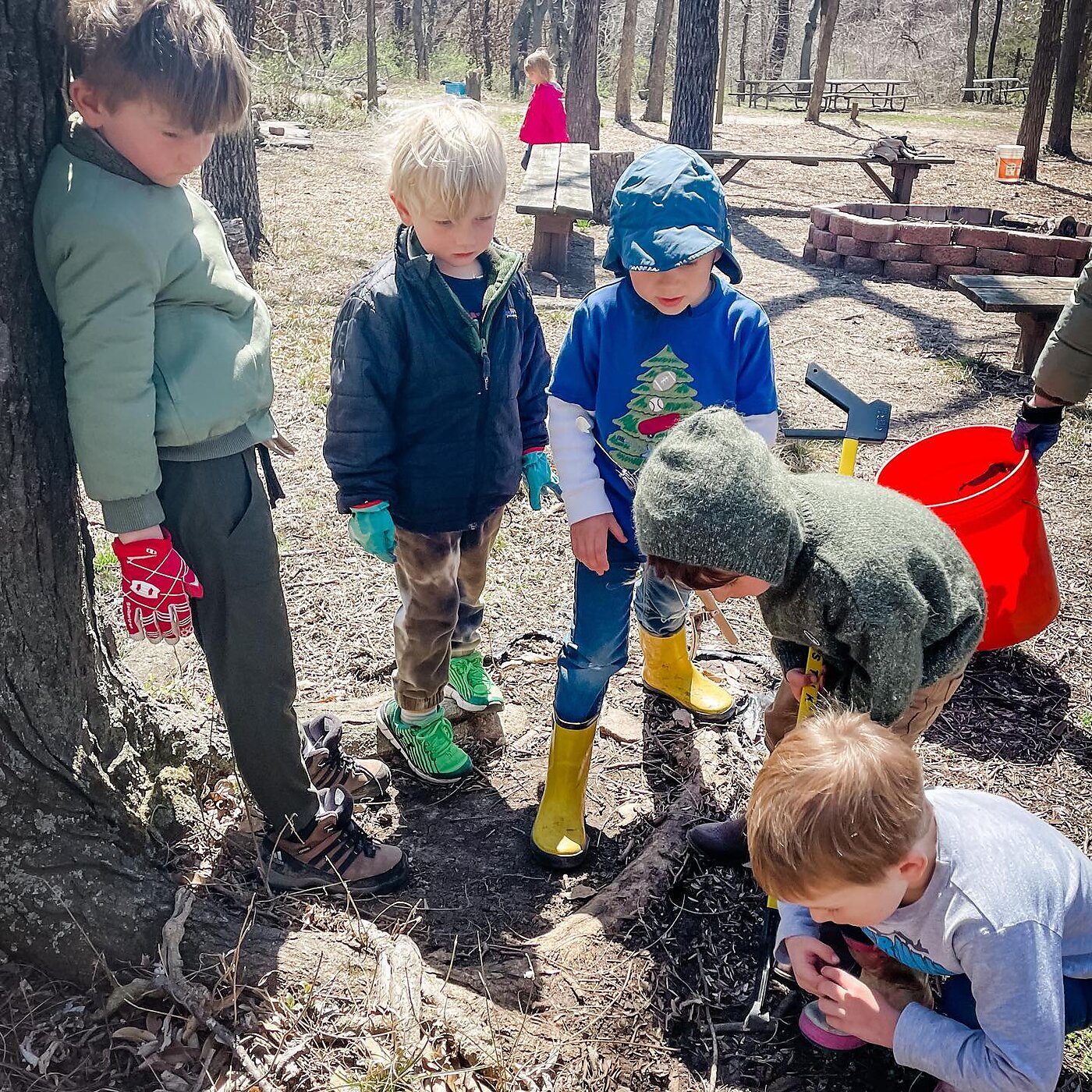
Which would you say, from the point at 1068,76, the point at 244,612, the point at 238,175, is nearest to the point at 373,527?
the point at 244,612

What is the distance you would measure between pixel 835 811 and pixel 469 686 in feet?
5.22

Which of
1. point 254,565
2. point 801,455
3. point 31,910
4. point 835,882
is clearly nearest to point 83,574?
point 254,565

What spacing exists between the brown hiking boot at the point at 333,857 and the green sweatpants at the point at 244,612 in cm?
8

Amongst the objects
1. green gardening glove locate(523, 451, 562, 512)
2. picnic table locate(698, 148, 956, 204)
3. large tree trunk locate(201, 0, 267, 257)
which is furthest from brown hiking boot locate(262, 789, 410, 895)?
picnic table locate(698, 148, 956, 204)

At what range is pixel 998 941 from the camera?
5.16ft

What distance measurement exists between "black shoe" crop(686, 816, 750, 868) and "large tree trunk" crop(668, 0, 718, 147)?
766cm

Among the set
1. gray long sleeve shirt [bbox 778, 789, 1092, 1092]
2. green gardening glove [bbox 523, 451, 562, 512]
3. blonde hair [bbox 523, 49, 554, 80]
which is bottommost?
gray long sleeve shirt [bbox 778, 789, 1092, 1092]

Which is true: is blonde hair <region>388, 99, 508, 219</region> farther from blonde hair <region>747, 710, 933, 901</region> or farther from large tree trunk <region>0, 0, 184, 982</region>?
blonde hair <region>747, 710, 933, 901</region>

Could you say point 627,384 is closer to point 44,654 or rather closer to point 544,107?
point 44,654

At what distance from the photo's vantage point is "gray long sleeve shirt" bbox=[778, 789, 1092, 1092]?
1562mm

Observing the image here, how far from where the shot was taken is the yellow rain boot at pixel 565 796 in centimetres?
250

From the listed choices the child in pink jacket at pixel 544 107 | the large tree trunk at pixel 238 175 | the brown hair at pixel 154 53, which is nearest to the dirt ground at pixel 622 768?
the brown hair at pixel 154 53

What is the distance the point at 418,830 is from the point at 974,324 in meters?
6.02

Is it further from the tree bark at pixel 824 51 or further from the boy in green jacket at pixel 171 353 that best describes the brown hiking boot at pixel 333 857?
the tree bark at pixel 824 51
